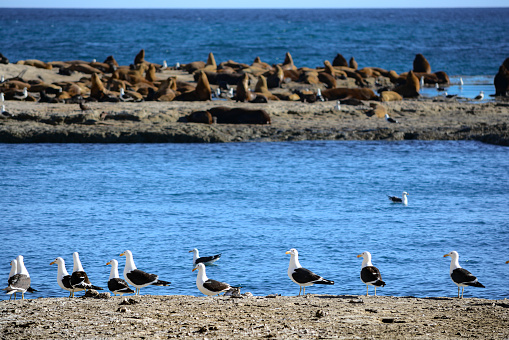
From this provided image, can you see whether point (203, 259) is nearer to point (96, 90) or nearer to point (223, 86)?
point (96, 90)

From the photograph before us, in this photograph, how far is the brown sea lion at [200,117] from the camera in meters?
25.6

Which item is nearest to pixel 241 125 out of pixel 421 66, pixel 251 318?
pixel 251 318

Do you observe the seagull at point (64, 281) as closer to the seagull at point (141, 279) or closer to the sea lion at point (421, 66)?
the seagull at point (141, 279)

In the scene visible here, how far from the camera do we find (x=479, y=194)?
726 inches

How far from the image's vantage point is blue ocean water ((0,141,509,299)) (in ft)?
40.1

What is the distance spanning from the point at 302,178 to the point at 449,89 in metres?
24.9

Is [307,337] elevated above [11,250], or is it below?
above

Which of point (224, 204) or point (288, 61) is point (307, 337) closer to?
point (224, 204)

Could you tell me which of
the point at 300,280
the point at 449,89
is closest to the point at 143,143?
the point at 300,280

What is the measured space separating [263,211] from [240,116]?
995cm

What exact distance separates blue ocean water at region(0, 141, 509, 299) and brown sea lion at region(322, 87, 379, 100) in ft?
23.1

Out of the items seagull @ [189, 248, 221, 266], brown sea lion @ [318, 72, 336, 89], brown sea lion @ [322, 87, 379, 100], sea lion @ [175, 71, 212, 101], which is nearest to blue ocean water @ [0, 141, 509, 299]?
seagull @ [189, 248, 221, 266]

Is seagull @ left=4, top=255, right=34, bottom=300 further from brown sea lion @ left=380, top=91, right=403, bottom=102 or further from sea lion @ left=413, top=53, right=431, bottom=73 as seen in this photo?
sea lion @ left=413, top=53, right=431, bottom=73

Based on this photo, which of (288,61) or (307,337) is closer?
(307,337)
